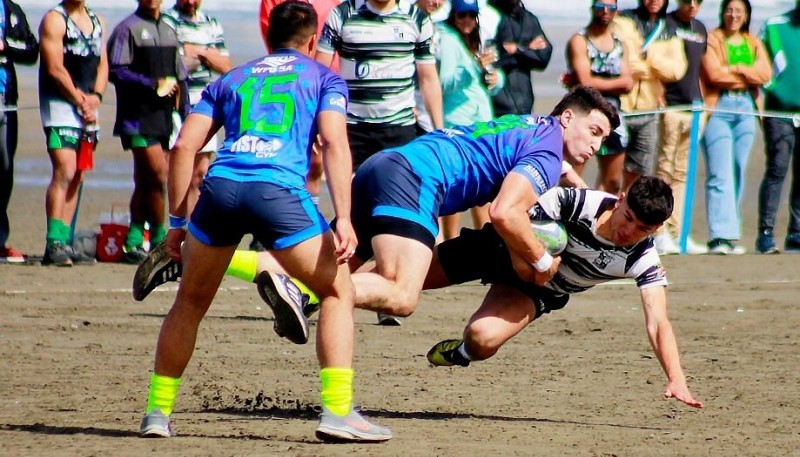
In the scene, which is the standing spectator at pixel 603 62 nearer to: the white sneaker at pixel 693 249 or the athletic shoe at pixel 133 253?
the white sneaker at pixel 693 249

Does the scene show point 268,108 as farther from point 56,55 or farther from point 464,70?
point 464,70

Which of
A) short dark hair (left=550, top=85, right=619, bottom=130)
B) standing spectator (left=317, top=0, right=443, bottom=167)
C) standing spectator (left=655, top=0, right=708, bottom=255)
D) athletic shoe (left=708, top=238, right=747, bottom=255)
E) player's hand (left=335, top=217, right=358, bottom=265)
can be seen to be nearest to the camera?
player's hand (left=335, top=217, right=358, bottom=265)

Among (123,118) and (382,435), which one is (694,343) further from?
(123,118)

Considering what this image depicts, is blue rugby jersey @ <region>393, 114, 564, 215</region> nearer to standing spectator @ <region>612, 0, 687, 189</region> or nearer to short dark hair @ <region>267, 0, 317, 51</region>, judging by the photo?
short dark hair @ <region>267, 0, 317, 51</region>

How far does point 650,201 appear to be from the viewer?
21.6 feet

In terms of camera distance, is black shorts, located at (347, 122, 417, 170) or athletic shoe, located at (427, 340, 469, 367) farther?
black shorts, located at (347, 122, 417, 170)

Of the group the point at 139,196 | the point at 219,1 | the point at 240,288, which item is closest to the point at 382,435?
the point at 240,288

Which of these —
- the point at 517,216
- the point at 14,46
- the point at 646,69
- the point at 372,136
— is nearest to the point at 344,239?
the point at 517,216

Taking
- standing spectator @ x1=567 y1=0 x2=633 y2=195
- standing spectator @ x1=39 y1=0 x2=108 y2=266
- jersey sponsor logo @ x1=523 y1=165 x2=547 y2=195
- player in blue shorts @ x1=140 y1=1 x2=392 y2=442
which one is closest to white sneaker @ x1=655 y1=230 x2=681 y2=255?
standing spectator @ x1=567 y1=0 x2=633 y2=195

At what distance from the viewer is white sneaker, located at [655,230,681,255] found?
1323 centimetres

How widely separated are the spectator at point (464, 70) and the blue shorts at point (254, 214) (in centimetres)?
566

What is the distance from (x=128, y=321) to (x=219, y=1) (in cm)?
1667

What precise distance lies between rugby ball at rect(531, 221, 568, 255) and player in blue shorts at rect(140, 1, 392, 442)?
1315 mm

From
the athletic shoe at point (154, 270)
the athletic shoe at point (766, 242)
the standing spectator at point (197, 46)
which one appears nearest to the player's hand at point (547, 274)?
the athletic shoe at point (154, 270)
